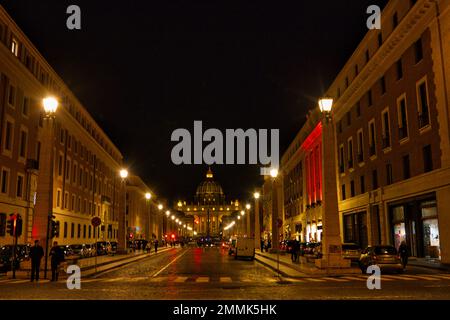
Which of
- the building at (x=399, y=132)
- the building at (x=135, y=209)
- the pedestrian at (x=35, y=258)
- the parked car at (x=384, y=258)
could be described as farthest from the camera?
the building at (x=135, y=209)

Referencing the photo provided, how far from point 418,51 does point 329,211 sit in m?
14.3

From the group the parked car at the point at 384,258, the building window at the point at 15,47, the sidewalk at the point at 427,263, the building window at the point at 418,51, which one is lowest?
the sidewalk at the point at 427,263

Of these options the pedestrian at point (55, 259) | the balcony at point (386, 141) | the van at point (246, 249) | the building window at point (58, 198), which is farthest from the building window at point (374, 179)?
the building window at point (58, 198)

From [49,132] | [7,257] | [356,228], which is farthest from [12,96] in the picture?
[356,228]

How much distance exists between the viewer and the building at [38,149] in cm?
2691

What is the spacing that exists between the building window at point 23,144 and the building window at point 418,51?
31.6m

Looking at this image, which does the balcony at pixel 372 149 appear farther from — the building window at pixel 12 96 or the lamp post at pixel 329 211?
the building window at pixel 12 96

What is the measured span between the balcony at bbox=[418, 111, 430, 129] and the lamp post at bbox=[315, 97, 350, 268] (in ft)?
29.6

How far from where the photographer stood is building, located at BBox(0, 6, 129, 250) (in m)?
26.9

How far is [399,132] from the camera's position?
36594 millimetres

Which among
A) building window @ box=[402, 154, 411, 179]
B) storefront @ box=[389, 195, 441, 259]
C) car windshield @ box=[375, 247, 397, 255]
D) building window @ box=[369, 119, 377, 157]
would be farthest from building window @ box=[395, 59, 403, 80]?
car windshield @ box=[375, 247, 397, 255]

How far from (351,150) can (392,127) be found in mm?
11757

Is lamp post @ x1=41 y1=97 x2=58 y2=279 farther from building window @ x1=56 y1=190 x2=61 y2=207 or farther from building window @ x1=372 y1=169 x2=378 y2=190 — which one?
building window @ x1=56 y1=190 x2=61 y2=207

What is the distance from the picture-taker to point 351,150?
4962 centimetres
